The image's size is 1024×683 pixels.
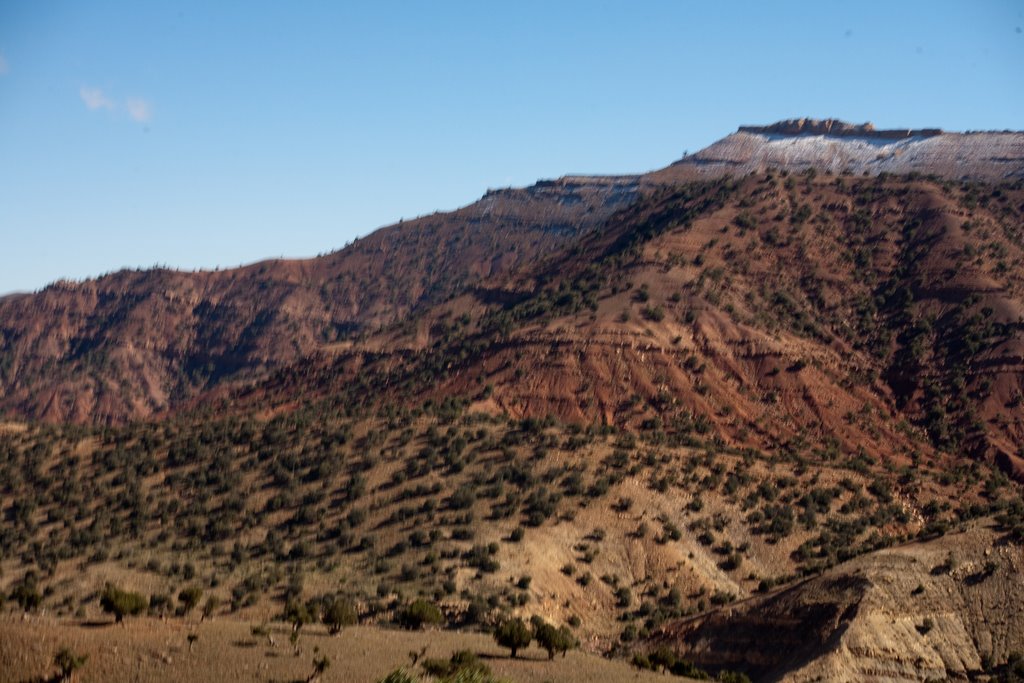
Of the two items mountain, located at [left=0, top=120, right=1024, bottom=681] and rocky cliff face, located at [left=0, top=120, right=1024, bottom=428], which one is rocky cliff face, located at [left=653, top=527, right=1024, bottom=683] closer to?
mountain, located at [left=0, top=120, right=1024, bottom=681]

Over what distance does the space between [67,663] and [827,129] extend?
6121 inches

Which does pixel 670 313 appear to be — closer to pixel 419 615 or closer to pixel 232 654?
pixel 419 615

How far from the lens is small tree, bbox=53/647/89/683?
1206 inches

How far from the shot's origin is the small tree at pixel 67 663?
3064 centimetres

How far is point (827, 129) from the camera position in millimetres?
165125

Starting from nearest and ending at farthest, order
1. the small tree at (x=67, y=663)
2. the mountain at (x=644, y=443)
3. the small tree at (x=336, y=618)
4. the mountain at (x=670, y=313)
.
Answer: the small tree at (x=67, y=663)
the small tree at (x=336, y=618)
the mountain at (x=644, y=443)
the mountain at (x=670, y=313)

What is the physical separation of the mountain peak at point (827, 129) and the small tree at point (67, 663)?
152 m

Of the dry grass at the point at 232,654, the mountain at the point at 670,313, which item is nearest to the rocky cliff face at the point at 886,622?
the dry grass at the point at 232,654

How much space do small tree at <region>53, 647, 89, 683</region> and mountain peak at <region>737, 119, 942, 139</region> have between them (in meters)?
152

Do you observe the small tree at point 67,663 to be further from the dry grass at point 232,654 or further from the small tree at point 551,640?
the small tree at point 551,640

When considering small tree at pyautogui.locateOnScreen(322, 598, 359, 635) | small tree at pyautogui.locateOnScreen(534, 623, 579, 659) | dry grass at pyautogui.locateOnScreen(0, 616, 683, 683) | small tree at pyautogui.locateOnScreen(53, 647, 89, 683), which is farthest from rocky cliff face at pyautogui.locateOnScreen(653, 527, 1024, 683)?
small tree at pyautogui.locateOnScreen(53, 647, 89, 683)

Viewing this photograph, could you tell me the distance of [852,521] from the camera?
62.1 meters

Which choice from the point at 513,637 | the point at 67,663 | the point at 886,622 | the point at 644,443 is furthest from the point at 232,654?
the point at 644,443

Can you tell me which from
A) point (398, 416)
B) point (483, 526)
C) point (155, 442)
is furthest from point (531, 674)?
point (155, 442)
